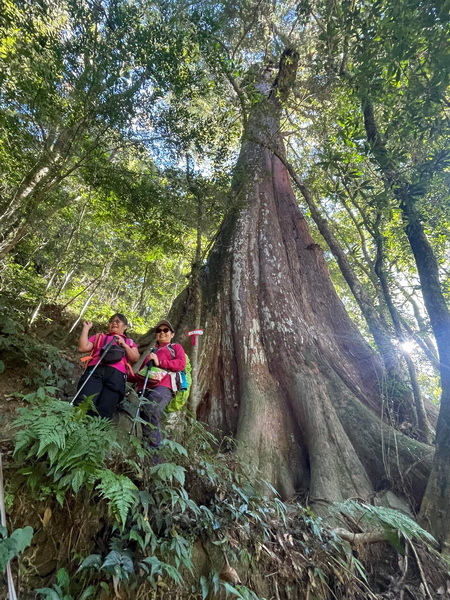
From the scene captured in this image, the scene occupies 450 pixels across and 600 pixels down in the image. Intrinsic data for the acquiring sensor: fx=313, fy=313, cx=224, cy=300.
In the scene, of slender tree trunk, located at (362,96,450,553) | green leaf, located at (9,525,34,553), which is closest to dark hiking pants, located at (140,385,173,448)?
green leaf, located at (9,525,34,553)

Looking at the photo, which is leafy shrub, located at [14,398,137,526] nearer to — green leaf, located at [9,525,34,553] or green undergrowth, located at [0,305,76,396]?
green leaf, located at [9,525,34,553]

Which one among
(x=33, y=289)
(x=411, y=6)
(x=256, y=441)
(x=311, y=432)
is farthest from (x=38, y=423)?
(x=33, y=289)

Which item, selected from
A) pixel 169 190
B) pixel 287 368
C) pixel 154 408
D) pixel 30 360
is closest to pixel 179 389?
pixel 154 408

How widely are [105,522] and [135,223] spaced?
6459mm

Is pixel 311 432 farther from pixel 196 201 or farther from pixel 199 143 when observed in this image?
pixel 199 143

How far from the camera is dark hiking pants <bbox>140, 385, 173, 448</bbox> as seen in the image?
279 cm

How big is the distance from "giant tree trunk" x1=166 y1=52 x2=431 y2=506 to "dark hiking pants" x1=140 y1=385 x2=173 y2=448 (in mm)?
1051

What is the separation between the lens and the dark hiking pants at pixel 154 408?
2789mm

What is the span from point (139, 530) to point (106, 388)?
1.57 meters

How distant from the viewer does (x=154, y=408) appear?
9.95ft

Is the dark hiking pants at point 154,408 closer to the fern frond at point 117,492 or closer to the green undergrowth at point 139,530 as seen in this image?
the green undergrowth at point 139,530

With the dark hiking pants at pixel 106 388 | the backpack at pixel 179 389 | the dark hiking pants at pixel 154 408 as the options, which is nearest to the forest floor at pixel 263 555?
the dark hiking pants at pixel 154 408

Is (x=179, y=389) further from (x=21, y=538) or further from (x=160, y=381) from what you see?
(x=21, y=538)

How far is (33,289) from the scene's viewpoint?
22.7ft
